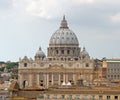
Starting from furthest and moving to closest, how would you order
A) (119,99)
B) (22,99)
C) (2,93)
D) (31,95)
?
(2,93), (31,95), (22,99), (119,99)

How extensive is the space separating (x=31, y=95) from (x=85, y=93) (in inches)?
886

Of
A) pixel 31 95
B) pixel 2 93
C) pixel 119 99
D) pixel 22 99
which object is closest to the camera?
pixel 119 99

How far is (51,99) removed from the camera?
7681 cm

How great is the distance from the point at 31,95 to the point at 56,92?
70.3 ft

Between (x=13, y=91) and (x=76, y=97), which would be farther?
(x=13, y=91)

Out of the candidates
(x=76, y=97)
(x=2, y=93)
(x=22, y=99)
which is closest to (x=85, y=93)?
(x=76, y=97)

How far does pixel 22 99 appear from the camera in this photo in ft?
273

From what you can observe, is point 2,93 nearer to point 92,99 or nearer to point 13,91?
point 13,91

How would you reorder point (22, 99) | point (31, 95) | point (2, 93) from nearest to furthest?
point (22, 99) → point (31, 95) → point (2, 93)

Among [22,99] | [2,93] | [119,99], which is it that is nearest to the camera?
[119,99]

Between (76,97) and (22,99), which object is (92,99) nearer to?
(76,97)

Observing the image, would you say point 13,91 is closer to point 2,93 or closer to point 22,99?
point 2,93

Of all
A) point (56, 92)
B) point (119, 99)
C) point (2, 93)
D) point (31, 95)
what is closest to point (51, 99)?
point (56, 92)

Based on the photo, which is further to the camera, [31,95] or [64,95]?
[31,95]
